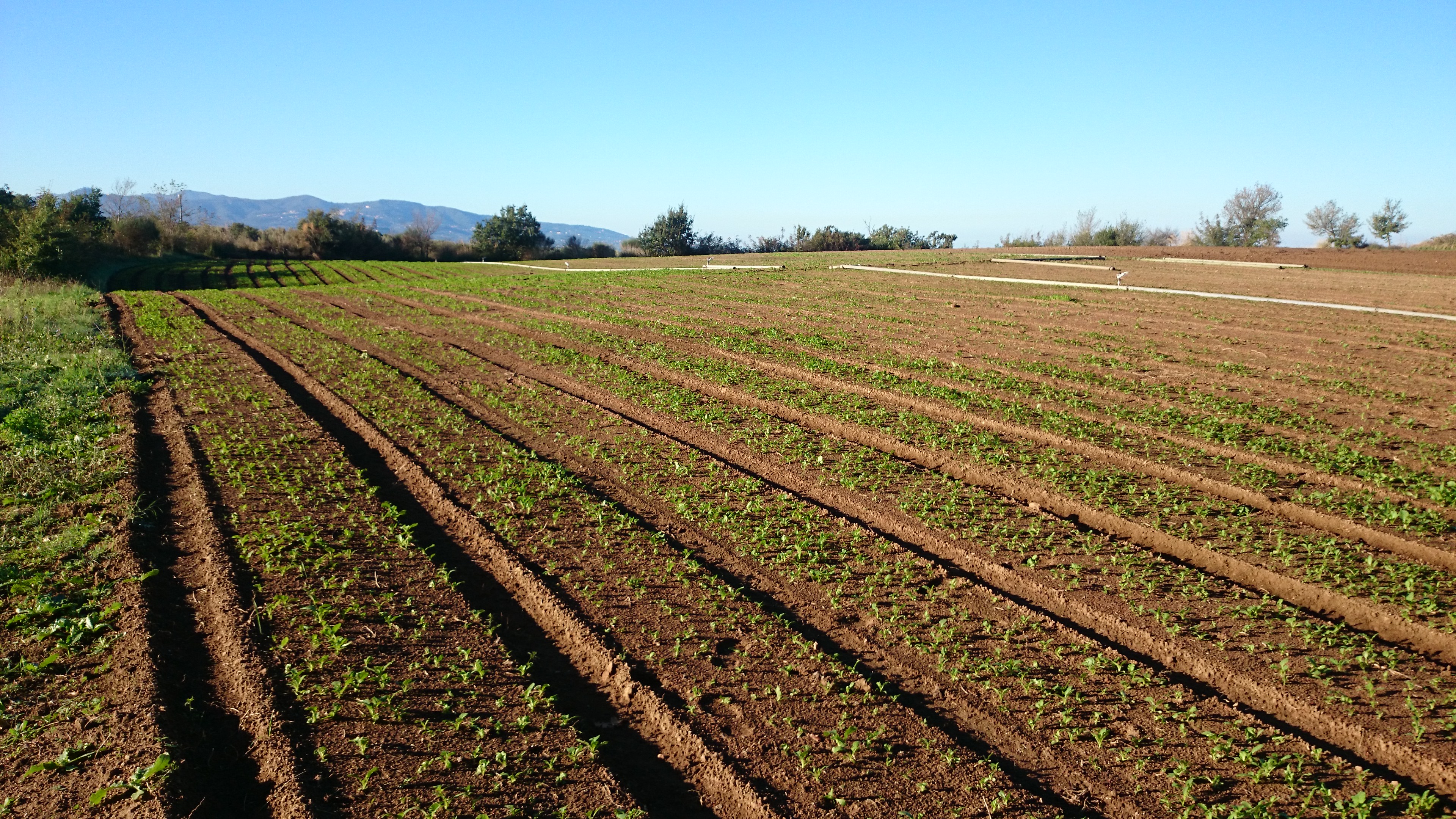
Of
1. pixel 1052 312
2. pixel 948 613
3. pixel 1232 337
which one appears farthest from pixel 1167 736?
pixel 1052 312

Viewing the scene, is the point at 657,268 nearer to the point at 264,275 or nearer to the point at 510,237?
the point at 264,275

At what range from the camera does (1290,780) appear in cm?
451

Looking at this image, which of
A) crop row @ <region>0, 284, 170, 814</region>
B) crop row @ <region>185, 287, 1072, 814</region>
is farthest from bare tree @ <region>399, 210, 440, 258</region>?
crop row @ <region>185, 287, 1072, 814</region>

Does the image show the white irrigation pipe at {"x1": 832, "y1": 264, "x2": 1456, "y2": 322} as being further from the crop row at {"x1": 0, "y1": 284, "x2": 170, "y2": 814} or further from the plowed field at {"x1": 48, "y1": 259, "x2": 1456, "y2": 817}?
the crop row at {"x1": 0, "y1": 284, "x2": 170, "y2": 814}

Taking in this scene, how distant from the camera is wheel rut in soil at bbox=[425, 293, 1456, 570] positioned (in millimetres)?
7672

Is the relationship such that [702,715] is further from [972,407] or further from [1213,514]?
[972,407]

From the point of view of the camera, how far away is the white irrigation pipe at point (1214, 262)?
3741 cm

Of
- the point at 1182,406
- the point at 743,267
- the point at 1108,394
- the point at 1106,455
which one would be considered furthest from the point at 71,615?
the point at 743,267

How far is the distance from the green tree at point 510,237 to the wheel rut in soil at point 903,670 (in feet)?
230

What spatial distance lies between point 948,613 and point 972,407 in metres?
7.03

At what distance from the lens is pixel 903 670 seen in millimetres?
5629

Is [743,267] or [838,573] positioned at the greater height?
[743,267]

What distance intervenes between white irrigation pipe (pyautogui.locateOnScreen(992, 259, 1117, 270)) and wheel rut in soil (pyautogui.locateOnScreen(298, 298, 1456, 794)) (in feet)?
107

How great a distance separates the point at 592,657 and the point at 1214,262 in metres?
42.4
